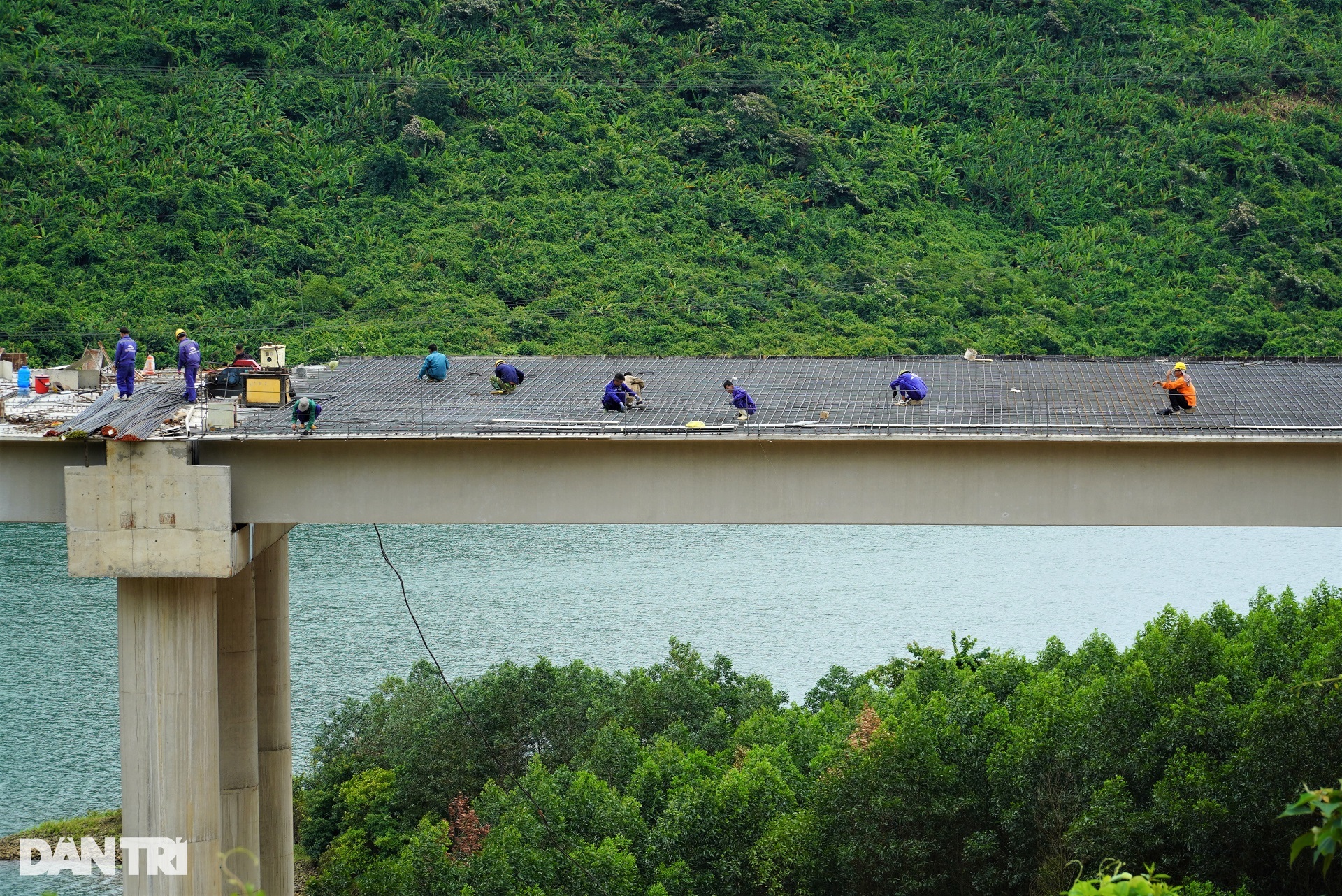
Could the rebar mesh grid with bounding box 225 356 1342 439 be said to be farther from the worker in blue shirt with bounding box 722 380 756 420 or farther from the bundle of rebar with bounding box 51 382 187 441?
the bundle of rebar with bounding box 51 382 187 441

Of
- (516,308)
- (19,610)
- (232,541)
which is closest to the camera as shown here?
(232,541)

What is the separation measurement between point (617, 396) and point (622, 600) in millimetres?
36456

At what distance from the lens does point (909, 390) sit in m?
20.3

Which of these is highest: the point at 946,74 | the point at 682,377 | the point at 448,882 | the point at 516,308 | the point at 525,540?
the point at 946,74

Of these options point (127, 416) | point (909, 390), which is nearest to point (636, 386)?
point (909, 390)

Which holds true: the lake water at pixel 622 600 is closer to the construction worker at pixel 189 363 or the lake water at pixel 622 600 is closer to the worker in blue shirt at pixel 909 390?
the construction worker at pixel 189 363

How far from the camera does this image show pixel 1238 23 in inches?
3196

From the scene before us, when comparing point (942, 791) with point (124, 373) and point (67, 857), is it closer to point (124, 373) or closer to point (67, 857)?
point (124, 373)

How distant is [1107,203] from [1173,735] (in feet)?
180

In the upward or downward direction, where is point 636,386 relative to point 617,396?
upward

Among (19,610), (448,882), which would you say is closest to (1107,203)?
(19,610)

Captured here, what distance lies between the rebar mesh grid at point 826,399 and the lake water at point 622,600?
19.9 meters

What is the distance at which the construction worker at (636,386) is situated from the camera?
20.8m

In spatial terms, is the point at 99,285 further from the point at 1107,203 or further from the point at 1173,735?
the point at 1173,735
